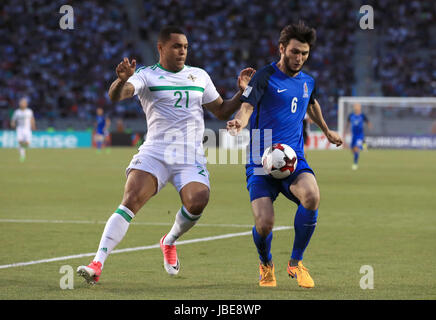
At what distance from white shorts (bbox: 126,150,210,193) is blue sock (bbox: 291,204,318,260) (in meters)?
1.00

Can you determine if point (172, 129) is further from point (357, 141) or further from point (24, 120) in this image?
point (24, 120)

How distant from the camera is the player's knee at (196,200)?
7.73 m

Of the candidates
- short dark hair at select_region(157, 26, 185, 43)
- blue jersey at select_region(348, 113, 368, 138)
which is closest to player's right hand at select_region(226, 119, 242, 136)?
short dark hair at select_region(157, 26, 185, 43)

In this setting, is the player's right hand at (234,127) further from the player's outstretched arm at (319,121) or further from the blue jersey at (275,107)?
the player's outstretched arm at (319,121)

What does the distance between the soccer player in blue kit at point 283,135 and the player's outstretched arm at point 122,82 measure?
1.00 m

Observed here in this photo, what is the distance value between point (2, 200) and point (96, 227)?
4.74 m

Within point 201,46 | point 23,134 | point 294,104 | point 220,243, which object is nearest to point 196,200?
point 294,104

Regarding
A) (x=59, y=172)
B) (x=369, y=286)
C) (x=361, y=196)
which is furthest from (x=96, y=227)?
(x=59, y=172)

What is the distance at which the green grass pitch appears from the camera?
701 centimetres

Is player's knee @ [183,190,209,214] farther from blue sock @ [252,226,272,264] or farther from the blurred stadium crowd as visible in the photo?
the blurred stadium crowd

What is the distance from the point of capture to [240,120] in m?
7.00

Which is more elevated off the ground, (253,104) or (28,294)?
(253,104)

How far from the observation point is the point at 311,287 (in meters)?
7.10

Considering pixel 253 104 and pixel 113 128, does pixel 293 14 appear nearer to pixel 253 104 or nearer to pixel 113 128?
pixel 113 128
